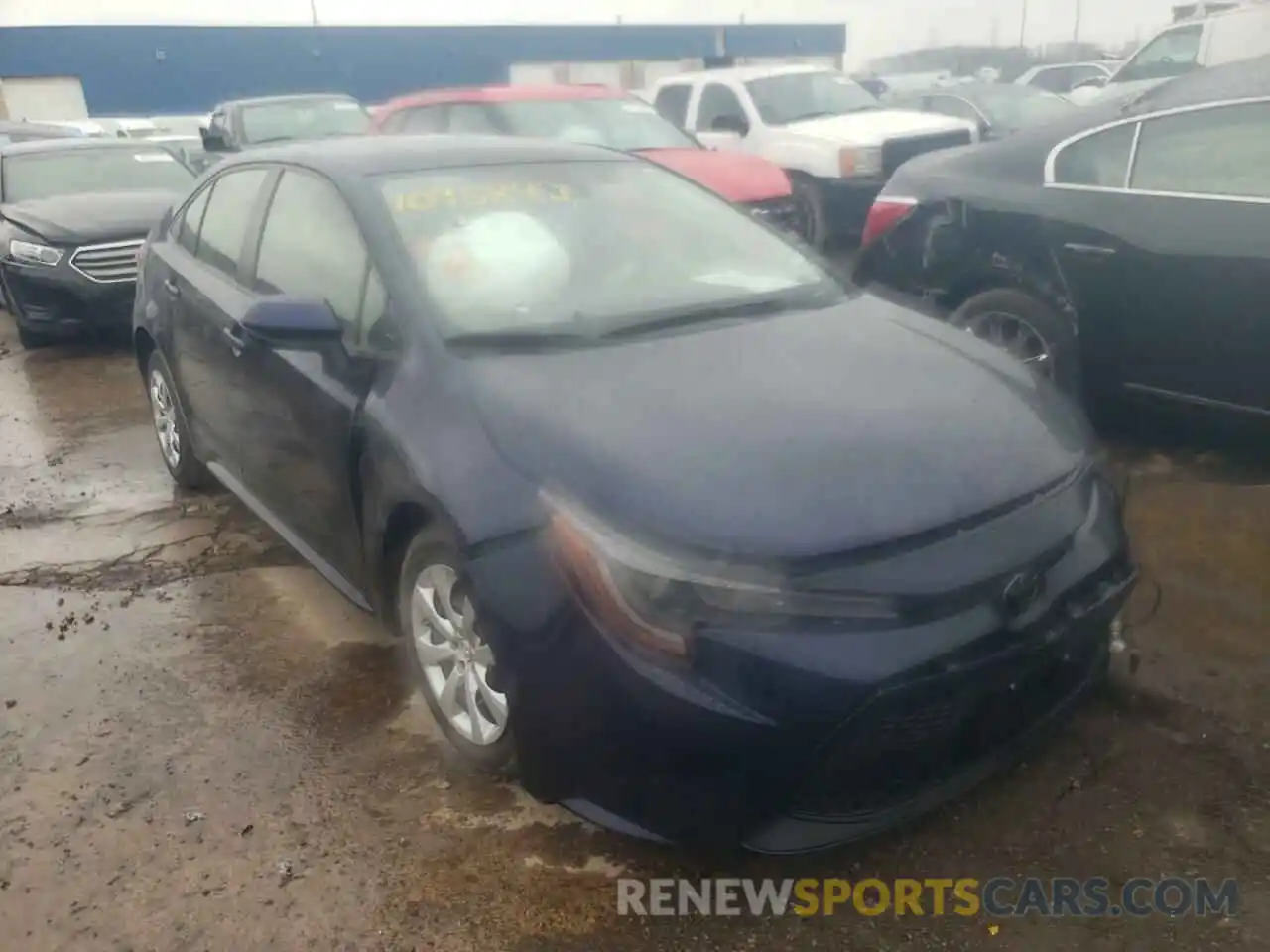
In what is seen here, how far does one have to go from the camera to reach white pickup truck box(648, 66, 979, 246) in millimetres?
9344

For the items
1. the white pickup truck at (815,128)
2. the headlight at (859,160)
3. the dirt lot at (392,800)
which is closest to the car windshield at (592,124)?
the white pickup truck at (815,128)

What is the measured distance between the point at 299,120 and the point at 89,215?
4.89m

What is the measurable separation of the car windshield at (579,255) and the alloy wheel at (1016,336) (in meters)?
1.42

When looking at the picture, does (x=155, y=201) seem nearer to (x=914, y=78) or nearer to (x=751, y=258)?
(x=751, y=258)

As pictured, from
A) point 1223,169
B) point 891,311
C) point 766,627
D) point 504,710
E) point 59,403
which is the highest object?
point 1223,169

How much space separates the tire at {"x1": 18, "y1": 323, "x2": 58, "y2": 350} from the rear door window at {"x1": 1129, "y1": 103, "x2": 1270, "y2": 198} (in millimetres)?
7565

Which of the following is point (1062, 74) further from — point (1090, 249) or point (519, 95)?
point (1090, 249)

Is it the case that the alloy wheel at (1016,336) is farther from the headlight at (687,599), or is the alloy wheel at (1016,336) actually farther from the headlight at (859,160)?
the headlight at (859,160)

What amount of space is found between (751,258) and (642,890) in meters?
2.07

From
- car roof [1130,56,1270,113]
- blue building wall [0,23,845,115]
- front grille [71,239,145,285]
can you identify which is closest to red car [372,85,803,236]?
front grille [71,239,145,285]

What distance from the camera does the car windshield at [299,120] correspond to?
12414 millimetres

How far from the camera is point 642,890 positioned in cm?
257

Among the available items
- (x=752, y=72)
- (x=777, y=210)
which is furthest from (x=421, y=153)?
(x=752, y=72)

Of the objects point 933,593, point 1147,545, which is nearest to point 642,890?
point 933,593
